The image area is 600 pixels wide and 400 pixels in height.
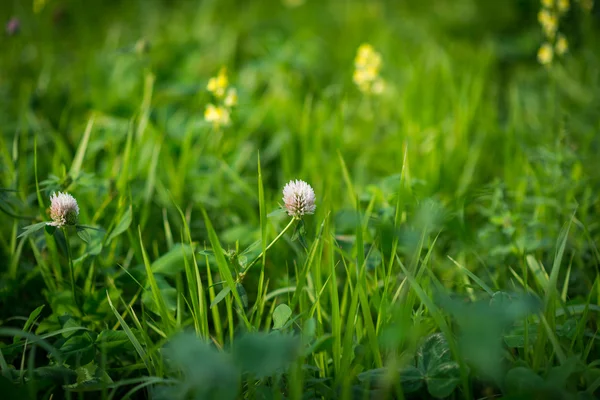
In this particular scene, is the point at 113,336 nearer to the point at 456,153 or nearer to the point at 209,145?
the point at 209,145

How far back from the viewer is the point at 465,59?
283 centimetres

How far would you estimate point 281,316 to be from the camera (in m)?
1.05

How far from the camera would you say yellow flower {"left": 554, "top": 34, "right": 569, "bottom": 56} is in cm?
196

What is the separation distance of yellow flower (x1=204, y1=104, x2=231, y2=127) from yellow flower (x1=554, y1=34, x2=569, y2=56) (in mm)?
1285

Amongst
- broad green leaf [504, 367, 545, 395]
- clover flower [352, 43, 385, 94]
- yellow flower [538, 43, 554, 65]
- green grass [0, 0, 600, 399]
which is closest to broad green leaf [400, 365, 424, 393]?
green grass [0, 0, 600, 399]

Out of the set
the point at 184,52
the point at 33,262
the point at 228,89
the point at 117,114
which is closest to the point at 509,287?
the point at 228,89

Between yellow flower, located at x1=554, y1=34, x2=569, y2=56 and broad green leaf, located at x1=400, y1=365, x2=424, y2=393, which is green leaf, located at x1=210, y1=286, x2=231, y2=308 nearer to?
broad green leaf, located at x1=400, y1=365, x2=424, y2=393

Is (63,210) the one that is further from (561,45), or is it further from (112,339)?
(561,45)

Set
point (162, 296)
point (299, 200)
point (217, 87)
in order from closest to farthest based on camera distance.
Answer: point (299, 200) < point (162, 296) < point (217, 87)

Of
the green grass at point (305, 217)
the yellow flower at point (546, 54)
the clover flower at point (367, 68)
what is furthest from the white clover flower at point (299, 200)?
the yellow flower at point (546, 54)

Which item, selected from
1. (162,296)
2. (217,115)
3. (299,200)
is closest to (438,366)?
(299,200)

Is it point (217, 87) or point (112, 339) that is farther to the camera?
point (217, 87)

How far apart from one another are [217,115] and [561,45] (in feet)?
4.51

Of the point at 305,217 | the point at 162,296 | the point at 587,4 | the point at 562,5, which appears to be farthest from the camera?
the point at 587,4
